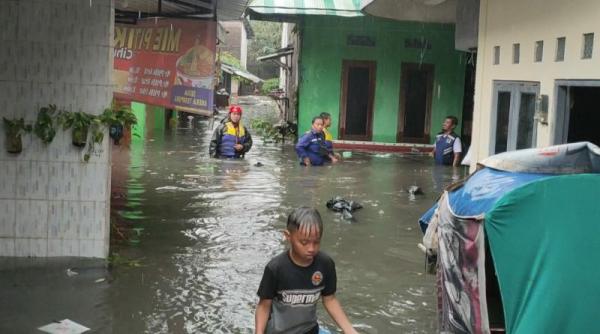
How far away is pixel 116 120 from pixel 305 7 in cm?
1223

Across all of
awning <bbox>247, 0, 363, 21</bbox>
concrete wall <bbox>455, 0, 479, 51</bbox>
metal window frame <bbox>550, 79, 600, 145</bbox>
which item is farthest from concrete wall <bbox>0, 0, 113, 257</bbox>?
awning <bbox>247, 0, 363, 21</bbox>

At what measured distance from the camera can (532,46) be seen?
26.2 feet

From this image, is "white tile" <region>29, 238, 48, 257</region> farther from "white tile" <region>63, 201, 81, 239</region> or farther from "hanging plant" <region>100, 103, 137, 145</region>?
"hanging plant" <region>100, 103, 137, 145</region>

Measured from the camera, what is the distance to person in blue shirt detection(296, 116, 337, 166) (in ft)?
47.5

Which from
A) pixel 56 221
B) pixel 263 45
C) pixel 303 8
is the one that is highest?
pixel 263 45

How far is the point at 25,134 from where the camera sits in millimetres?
6469

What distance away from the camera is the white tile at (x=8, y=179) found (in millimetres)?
6500

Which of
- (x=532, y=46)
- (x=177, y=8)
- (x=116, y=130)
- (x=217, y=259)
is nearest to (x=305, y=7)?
(x=177, y=8)

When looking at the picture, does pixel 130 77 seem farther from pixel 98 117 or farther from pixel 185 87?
pixel 98 117

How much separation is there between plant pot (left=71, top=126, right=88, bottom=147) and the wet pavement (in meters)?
1.13

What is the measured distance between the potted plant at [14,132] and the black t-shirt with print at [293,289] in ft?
12.1

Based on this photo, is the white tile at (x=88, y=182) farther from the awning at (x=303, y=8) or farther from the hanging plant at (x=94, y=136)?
the awning at (x=303, y=8)

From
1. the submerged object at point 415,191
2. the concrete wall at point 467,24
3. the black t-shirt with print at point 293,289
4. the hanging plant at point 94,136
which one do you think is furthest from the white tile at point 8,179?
the concrete wall at point 467,24

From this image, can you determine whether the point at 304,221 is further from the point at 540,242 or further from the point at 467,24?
the point at 467,24
